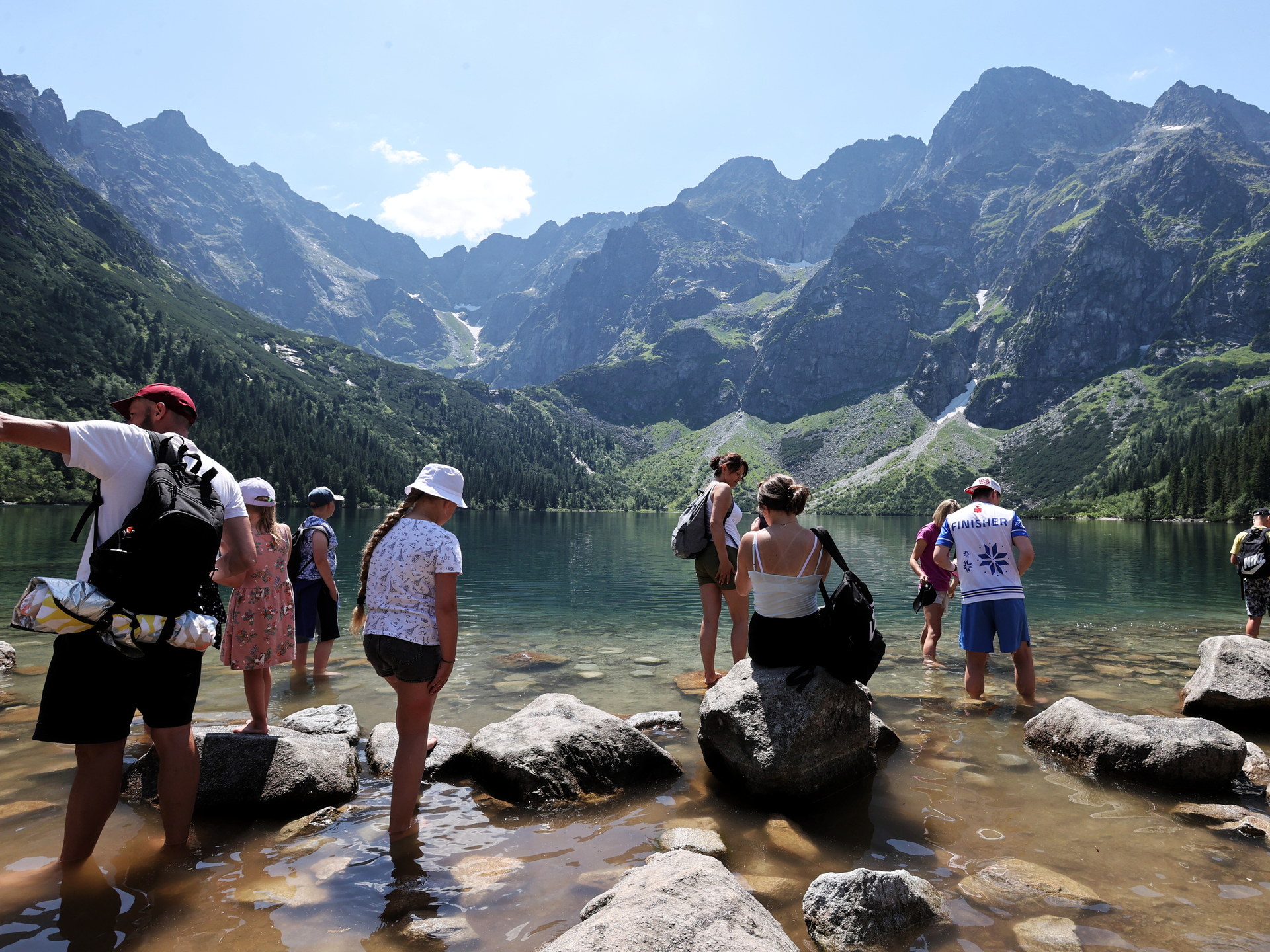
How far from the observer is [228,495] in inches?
204

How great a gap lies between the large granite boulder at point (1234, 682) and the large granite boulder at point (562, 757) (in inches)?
296

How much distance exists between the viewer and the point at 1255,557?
13.8 m

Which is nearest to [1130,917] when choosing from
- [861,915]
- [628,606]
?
[861,915]

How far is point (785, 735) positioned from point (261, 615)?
21.1ft

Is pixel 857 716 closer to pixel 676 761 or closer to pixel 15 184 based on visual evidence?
pixel 676 761

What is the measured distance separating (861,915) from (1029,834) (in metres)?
2.62

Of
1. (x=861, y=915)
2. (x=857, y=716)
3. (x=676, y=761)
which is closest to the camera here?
(x=861, y=915)

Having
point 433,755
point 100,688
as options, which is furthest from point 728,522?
point 100,688

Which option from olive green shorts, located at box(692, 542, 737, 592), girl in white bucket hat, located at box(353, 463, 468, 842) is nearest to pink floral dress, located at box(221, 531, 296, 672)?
girl in white bucket hat, located at box(353, 463, 468, 842)

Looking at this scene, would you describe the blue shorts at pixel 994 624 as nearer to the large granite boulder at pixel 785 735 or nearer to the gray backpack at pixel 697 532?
the large granite boulder at pixel 785 735

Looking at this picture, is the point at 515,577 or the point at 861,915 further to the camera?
the point at 515,577

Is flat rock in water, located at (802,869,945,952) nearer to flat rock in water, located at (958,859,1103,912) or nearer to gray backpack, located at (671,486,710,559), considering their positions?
flat rock in water, located at (958,859,1103,912)

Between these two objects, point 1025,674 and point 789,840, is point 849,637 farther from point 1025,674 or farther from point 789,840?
point 1025,674

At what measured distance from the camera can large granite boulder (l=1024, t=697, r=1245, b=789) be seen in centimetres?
658
